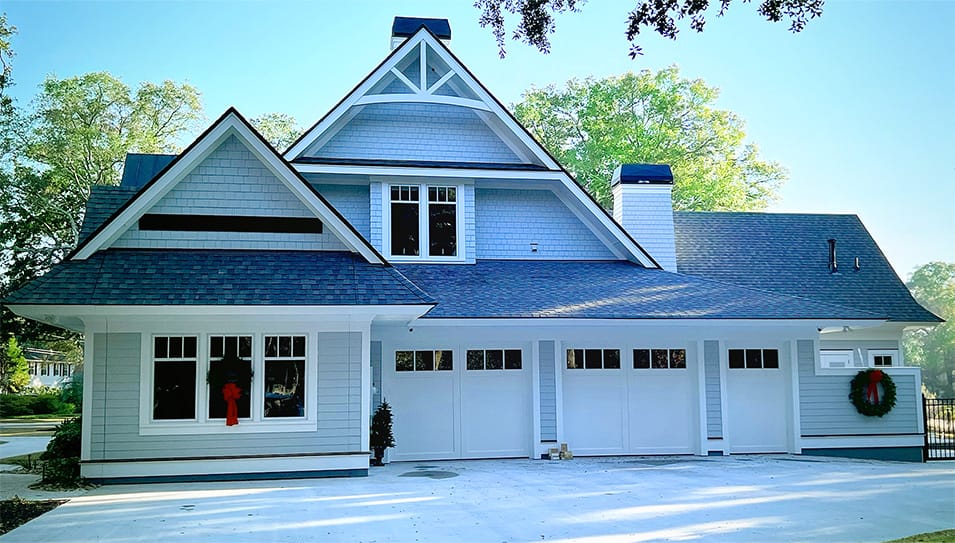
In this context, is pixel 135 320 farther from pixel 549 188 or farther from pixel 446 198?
pixel 549 188

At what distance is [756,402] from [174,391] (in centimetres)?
1057

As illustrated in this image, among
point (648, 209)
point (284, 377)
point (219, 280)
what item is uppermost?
point (648, 209)

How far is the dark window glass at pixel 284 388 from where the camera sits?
12945mm

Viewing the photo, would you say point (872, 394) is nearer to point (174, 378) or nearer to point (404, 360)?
point (404, 360)

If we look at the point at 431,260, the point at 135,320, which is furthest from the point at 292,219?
the point at 431,260

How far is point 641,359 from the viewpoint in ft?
53.1

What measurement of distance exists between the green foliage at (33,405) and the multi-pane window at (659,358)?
95.5 ft

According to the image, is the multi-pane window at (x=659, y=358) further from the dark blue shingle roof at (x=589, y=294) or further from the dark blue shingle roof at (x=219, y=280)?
the dark blue shingle roof at (x=219, y=280)

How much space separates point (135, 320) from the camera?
1262cm

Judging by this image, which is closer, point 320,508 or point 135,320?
point 320,508

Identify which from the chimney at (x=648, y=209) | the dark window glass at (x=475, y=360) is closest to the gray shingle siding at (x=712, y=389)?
the chimney at (x=648, y=209)

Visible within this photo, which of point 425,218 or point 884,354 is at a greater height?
point 425,218

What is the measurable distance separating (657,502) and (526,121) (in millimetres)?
29543

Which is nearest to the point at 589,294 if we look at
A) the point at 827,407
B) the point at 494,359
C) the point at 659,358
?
the point at 659,358
